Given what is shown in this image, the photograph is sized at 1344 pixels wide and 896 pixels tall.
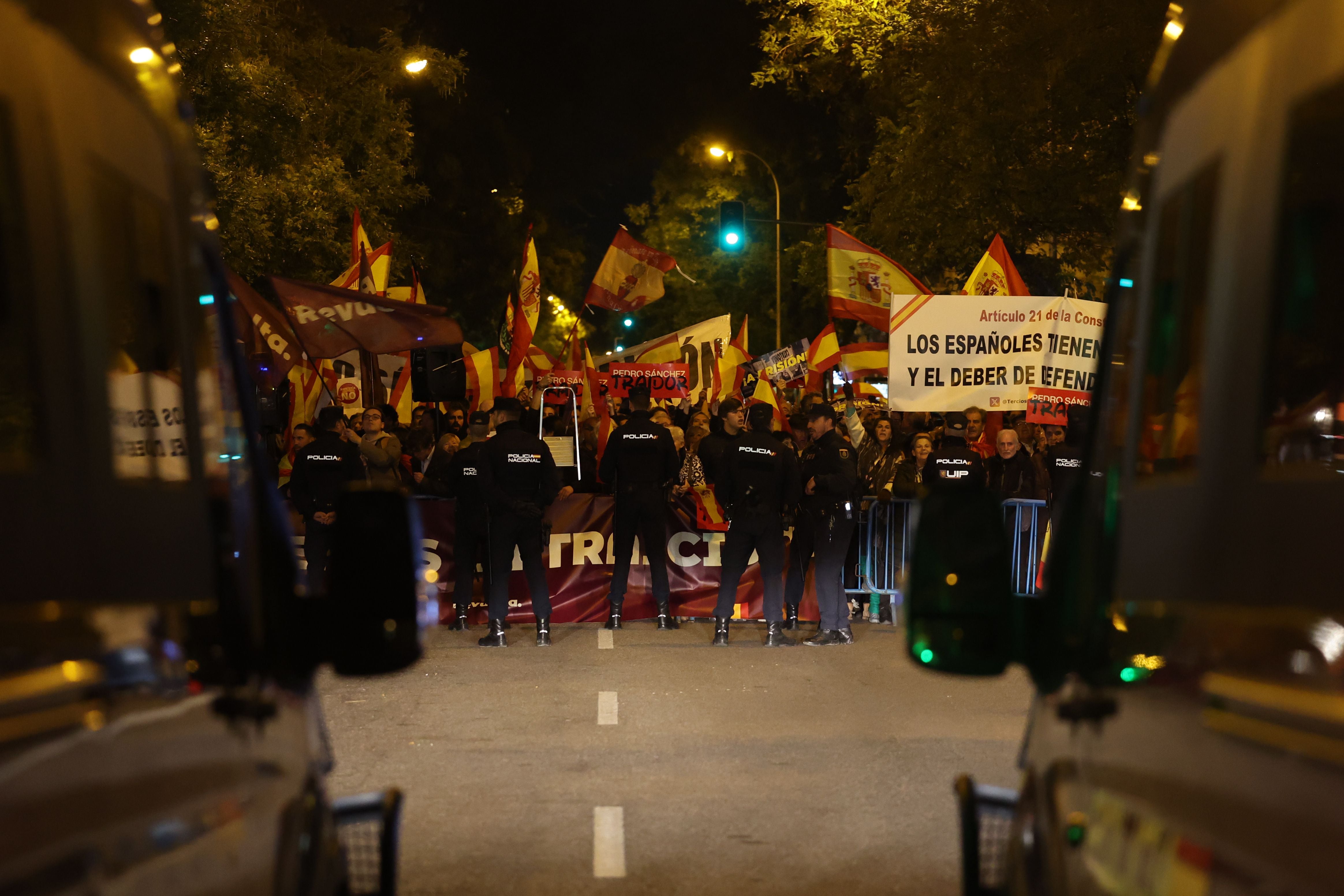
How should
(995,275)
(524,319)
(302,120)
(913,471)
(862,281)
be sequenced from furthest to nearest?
(302,120) < (524,319) < (995,275) < (862,281) < (913,471)

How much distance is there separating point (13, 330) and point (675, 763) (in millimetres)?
6563

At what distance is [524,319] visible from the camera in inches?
738

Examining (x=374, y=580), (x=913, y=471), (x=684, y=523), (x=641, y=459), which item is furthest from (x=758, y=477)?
(x=374, y=580)

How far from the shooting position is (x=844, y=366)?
20656mm

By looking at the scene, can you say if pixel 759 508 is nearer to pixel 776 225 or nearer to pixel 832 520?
pixel 832 520

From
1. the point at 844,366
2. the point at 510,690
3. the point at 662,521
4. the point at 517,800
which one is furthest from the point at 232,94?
the point at 517,800

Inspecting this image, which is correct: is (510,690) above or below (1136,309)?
below

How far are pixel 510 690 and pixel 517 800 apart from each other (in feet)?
10.1

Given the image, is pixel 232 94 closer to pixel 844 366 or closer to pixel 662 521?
pixel 844 366

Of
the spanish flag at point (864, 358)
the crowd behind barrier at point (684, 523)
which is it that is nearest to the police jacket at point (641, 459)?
the crowd behind barrier at point (684, 523)

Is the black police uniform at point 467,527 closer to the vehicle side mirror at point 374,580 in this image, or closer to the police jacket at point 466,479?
the police jacket at point 466,479

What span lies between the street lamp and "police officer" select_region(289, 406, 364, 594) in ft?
77.7

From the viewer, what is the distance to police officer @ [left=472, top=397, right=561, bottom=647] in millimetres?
12078

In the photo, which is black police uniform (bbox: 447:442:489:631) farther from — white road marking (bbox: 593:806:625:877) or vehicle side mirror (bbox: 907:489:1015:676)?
vehicle side mirror (bbox: 907:489:1015:676)
